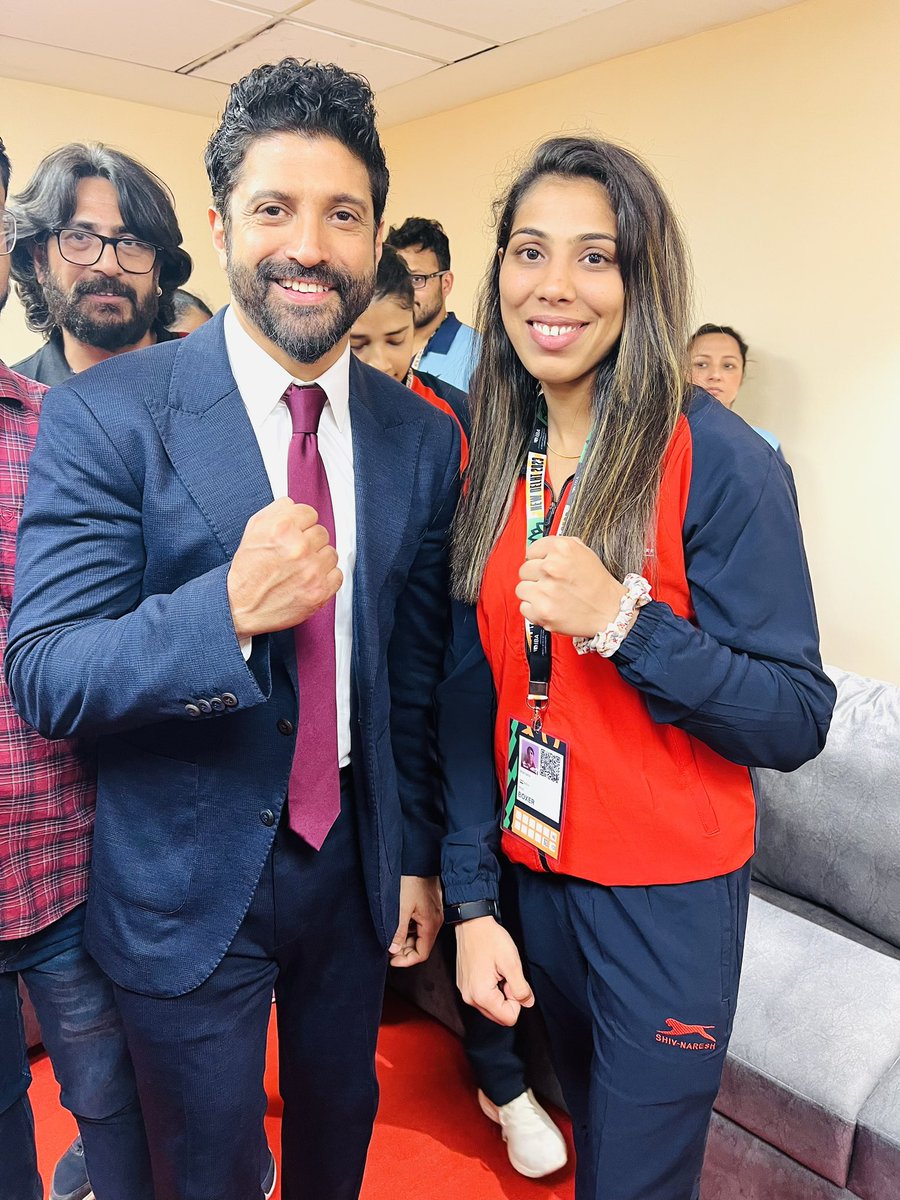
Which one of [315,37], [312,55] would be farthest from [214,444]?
[312,55]

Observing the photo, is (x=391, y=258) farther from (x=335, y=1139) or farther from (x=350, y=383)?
(x=335, y=1139)

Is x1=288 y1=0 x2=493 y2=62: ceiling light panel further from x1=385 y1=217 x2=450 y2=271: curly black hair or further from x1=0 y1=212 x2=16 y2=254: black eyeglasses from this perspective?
x1=0 y1=212 x2=16 y2=254: black eyeglasses

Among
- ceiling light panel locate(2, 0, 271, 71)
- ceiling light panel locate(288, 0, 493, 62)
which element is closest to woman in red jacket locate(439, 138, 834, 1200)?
ceiling light panel locate(288, 0, 493, 62)

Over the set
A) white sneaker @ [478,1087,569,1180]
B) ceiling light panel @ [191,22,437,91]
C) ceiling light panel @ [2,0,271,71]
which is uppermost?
ceiling light panel @ [191,22,437,91]

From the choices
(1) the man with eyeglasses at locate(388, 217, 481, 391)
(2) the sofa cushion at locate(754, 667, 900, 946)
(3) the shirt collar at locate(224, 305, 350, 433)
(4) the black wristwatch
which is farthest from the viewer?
(1) the man with eyeglasses at locate(388, 217, 481, 391)

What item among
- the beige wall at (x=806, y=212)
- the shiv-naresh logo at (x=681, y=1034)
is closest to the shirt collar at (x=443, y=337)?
the beige wall at (x=806, y=212)

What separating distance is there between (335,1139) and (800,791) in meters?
1.41

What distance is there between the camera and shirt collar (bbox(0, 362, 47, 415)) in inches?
50.3

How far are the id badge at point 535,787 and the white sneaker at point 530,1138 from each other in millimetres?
1014

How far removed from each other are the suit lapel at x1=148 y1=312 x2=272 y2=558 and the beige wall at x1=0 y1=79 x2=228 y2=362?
0.75 metres

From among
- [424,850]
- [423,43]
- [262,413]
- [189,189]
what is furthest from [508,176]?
[423,43]

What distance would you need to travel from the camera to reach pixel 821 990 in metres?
2.01

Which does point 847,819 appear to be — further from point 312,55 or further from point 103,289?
point 312,55

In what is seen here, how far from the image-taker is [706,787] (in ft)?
4.18
